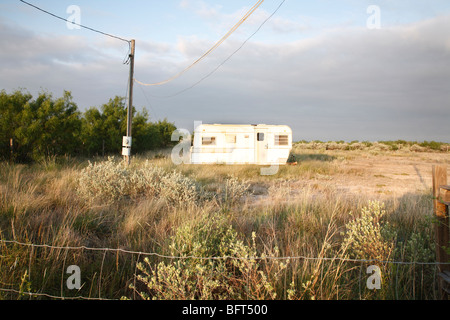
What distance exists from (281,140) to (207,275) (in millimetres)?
12186

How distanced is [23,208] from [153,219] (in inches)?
83.8

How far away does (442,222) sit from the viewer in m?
2.78

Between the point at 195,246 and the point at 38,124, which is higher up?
the point at 38,124

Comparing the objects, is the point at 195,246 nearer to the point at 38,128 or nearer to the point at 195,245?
the point at 195,245

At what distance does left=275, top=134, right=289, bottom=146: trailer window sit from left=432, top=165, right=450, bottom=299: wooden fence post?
453 inches

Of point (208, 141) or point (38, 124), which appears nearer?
point (38, 124)

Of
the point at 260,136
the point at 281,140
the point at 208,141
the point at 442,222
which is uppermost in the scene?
the point at 260,136

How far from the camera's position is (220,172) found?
11.4 metres

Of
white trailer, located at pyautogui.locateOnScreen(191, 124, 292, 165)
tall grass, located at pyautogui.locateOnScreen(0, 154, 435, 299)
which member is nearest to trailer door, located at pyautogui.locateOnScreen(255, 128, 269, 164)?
white trailer, located at pyautogui.locateOnScreen(191, 124, 292, 165)

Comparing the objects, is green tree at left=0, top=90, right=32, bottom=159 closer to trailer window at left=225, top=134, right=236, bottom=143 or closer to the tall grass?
the tall grass

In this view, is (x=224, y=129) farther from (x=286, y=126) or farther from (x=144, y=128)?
(x=144, y=128)

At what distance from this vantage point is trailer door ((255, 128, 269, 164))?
14469mm

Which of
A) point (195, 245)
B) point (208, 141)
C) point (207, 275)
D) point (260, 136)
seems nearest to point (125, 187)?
point (195, 245)

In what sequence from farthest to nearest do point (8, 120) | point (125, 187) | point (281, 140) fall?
point (281, 140), point (8, 120), point (125, 187)
